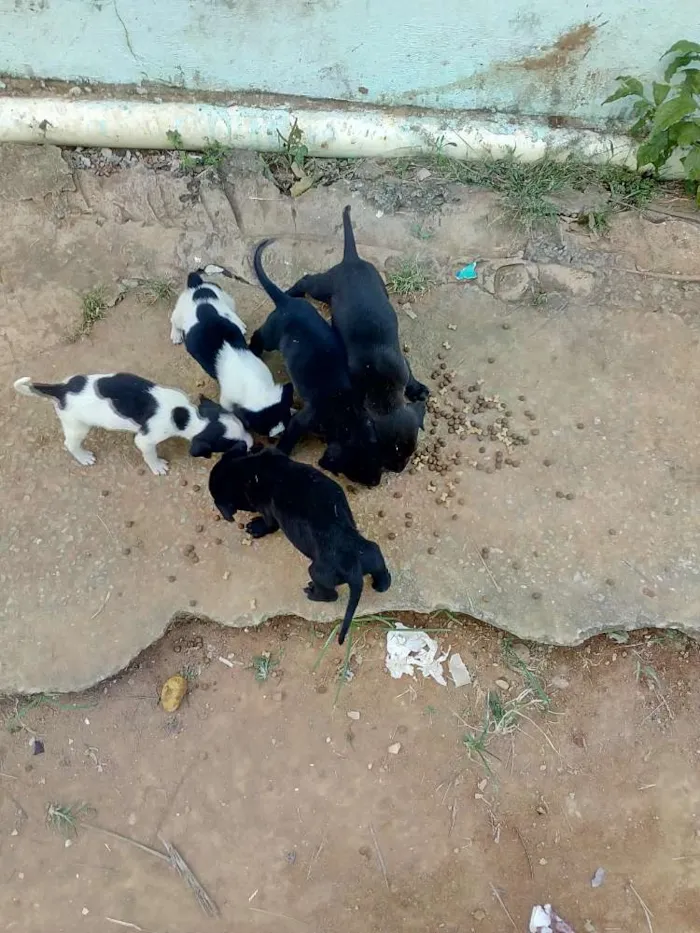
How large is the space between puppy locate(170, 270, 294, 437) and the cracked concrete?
34cm

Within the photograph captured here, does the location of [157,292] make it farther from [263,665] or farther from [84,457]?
A: [263,665]

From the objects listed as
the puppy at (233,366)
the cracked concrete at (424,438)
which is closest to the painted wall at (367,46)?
the cracked concrete at (424,438)

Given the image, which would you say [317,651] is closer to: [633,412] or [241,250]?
[633,412]

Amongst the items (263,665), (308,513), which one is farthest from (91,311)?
(263,665)

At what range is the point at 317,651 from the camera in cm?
407

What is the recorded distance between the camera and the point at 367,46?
15.9ft

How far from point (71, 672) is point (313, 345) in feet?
7.40

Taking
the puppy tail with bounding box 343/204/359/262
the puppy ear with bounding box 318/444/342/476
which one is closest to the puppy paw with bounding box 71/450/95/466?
the puppy ear with bounding box 318/444/342/476

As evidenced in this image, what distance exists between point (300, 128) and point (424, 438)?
2453mm

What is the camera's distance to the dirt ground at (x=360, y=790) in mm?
3672

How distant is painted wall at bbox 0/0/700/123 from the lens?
4.64 m

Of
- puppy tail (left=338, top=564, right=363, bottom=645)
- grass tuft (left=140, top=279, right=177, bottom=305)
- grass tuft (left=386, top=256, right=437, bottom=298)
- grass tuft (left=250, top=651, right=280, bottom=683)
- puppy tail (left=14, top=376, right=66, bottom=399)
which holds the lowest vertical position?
grass tuft (left=250, top=651, right=280, bottom=683)

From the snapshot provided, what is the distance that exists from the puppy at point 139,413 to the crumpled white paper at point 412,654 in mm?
1389

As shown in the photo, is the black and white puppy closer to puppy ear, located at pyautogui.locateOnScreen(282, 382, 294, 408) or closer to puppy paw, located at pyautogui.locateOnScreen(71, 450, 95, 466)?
puppy ear, located at pyautogui.locateOnScreen(282, 382, 294, 408)
